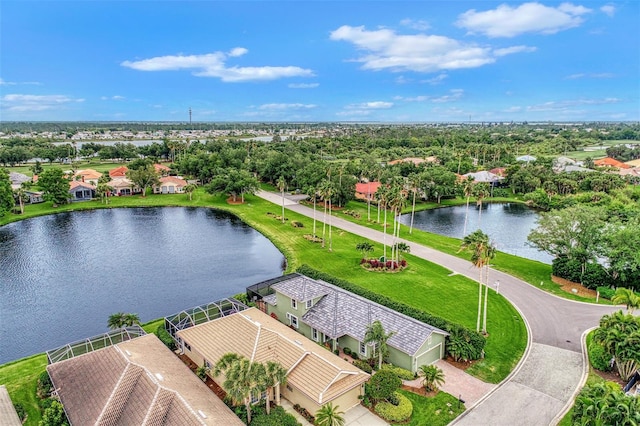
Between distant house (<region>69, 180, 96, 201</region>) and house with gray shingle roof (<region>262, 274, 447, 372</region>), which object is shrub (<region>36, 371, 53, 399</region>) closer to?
house with gray shingle roof (<region>262, 274, 447, 372</region>)

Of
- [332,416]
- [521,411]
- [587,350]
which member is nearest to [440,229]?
[587,350]

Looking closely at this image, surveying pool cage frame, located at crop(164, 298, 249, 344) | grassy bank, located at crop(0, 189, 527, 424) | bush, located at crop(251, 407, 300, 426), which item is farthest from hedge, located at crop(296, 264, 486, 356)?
bush, located at crop(251, 407, 300, 426)

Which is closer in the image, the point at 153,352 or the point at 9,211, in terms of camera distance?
the point at 153,352

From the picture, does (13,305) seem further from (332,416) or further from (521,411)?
(521,411)

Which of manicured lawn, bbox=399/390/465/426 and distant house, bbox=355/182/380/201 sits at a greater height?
distant house, bbox=355/182/380/201

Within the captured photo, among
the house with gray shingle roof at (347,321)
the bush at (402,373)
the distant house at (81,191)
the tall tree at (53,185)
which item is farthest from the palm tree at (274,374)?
the distant house at (81,191)

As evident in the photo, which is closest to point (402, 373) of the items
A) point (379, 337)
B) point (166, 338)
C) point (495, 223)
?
point (379, 337)
